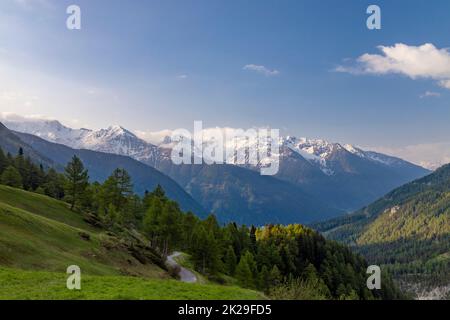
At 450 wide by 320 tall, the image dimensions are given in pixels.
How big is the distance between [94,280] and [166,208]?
166 ft

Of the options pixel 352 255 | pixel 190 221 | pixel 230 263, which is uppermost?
pixel 190 221

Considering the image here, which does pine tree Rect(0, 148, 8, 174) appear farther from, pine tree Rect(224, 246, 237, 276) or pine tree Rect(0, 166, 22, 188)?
pine tree Rect(224, 246, 237, 276)

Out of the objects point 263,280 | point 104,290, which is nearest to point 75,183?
point 263,280

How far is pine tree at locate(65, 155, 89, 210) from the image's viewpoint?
9294cm

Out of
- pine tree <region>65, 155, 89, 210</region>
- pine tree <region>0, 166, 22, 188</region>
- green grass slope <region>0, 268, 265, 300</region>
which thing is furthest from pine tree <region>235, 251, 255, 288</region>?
green grass slope <region>0, 268, 265, 300</region>

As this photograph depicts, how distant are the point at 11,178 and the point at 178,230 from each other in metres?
46.3

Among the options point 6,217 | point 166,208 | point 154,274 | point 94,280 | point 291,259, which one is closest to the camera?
point 94,280

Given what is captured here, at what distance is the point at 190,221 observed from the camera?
10619cm

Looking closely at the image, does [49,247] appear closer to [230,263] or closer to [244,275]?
[244,275]

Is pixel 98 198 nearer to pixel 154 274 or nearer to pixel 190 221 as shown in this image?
pixel 190 221

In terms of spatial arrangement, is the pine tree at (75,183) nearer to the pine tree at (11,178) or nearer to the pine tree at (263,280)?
the pine tree at (11,178)

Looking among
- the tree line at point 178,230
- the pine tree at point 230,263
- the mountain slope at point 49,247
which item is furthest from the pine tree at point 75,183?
Result: the pine tree at point 230,263
